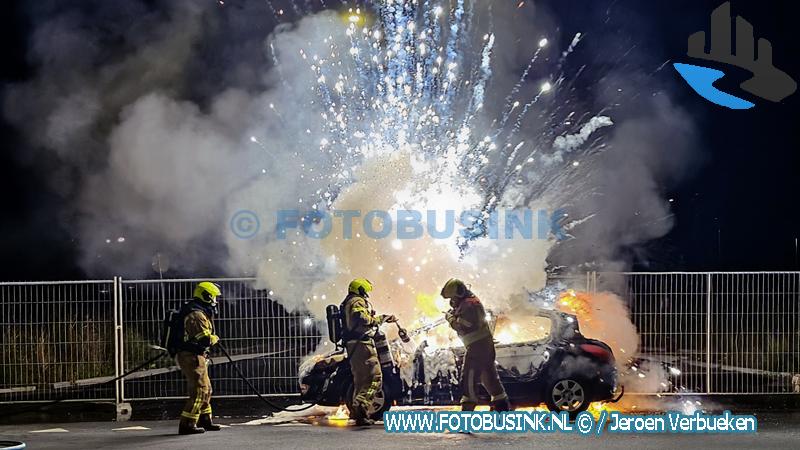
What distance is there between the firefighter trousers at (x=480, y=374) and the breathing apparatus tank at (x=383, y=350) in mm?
927

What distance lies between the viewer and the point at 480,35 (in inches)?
582

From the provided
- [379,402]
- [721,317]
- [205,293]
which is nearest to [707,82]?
[721,317]

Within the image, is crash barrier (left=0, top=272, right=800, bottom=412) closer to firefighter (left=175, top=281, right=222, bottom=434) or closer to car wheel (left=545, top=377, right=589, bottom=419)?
car wheel (left=545, top=377, right=589, bottom=419)

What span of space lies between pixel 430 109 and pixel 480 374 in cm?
696

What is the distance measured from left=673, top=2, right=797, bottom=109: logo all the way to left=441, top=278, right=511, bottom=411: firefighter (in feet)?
37.2

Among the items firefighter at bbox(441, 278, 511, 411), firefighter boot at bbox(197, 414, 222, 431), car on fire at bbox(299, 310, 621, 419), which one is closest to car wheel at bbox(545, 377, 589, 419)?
car on fire at bbox(299, 310, 621, 419)

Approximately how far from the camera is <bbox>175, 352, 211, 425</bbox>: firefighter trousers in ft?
31.1

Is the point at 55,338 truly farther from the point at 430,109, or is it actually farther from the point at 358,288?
the point at 430,109

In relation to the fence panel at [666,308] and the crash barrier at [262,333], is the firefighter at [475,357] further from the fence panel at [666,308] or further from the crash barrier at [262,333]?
the fence panel at [666,308]

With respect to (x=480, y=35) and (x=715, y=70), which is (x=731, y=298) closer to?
(x=480, y=35)

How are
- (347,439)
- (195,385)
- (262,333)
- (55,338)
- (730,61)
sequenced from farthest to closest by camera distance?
1. (730,61)
2. (262,333)
3. (55,338)
4. (195,385)
5. (347,439)

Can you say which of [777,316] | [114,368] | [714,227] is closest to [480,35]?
[777,316]

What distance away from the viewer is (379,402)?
33.1 ft

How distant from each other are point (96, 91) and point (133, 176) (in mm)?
2138
